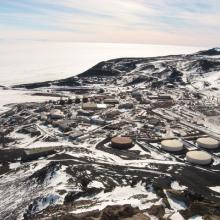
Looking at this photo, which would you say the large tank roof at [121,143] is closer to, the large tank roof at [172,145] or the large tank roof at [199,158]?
the large tank roof at [172,145]

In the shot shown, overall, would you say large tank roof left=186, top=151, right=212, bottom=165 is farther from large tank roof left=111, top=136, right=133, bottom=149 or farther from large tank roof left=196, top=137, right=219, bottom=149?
large tank roof left=111, top=136, right=133, bottom=149

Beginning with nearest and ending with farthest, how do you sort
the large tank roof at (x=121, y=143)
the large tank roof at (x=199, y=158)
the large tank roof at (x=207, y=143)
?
the large tank roof at (x=199, y=158)
the large tank roof at (x=121, y=143)
the large tank roof at (x=207, y=143)

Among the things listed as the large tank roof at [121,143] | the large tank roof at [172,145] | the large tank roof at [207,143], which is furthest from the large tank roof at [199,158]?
the large tank roof at [121,143]

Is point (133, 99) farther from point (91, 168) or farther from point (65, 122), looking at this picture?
point (91, 168)

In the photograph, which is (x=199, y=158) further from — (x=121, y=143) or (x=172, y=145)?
(x=121, y=143)

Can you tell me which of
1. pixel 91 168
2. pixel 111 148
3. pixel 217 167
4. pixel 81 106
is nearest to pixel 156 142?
pixel 111 148

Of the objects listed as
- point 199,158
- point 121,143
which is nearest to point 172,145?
point 199,158

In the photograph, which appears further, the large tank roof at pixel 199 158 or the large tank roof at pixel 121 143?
the large tank roof at pixel 121 143
